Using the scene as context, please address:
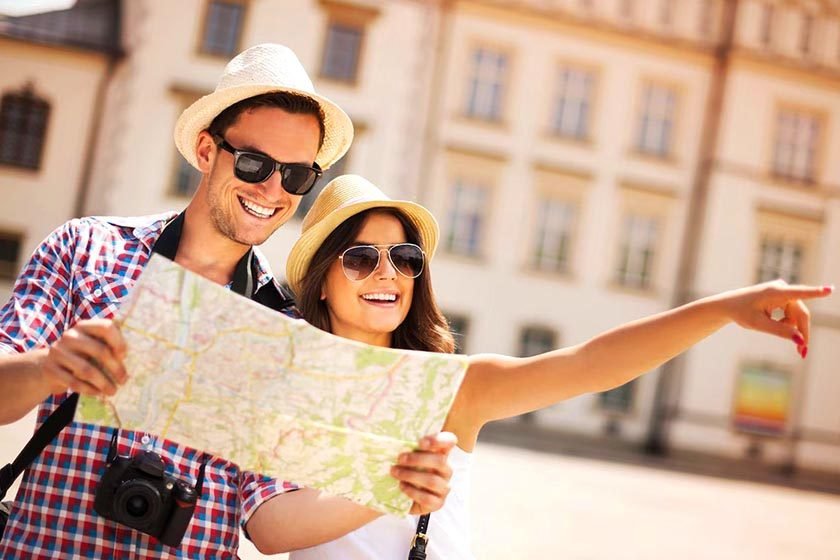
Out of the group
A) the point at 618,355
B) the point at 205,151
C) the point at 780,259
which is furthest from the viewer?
the point at 780,259

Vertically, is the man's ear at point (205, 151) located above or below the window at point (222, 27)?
below

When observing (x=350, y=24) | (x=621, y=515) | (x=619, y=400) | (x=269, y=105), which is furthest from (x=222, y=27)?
(x=269, y=105)

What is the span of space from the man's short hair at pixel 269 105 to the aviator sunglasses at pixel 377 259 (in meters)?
0.44

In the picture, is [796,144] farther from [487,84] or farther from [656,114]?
[487,84]

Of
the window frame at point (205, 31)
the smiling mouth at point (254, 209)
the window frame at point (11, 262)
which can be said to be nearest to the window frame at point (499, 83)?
the window frame at point (205, 31)

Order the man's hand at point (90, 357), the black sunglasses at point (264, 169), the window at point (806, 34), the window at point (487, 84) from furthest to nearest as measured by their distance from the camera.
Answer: the window at point (806, 34)
the window at point (487, 84)
the black sunglasses at point (264, 169)
the man's hand at point (90, 357)

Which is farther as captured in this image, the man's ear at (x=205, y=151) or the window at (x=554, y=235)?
the window at (x=554, y=235)

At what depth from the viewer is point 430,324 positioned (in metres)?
2.78

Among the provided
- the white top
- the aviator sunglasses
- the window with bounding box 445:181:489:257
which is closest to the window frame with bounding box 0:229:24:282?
the window with bounding box 445:181:489:257

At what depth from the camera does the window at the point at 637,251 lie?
69.2ft

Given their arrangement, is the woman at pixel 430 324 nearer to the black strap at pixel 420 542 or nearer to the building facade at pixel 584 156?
the black strap at pixel 420 542

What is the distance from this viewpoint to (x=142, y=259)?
2.37m

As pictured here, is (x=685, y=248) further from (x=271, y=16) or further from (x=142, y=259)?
(x=142, y=259)

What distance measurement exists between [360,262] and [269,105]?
0.55 metres
